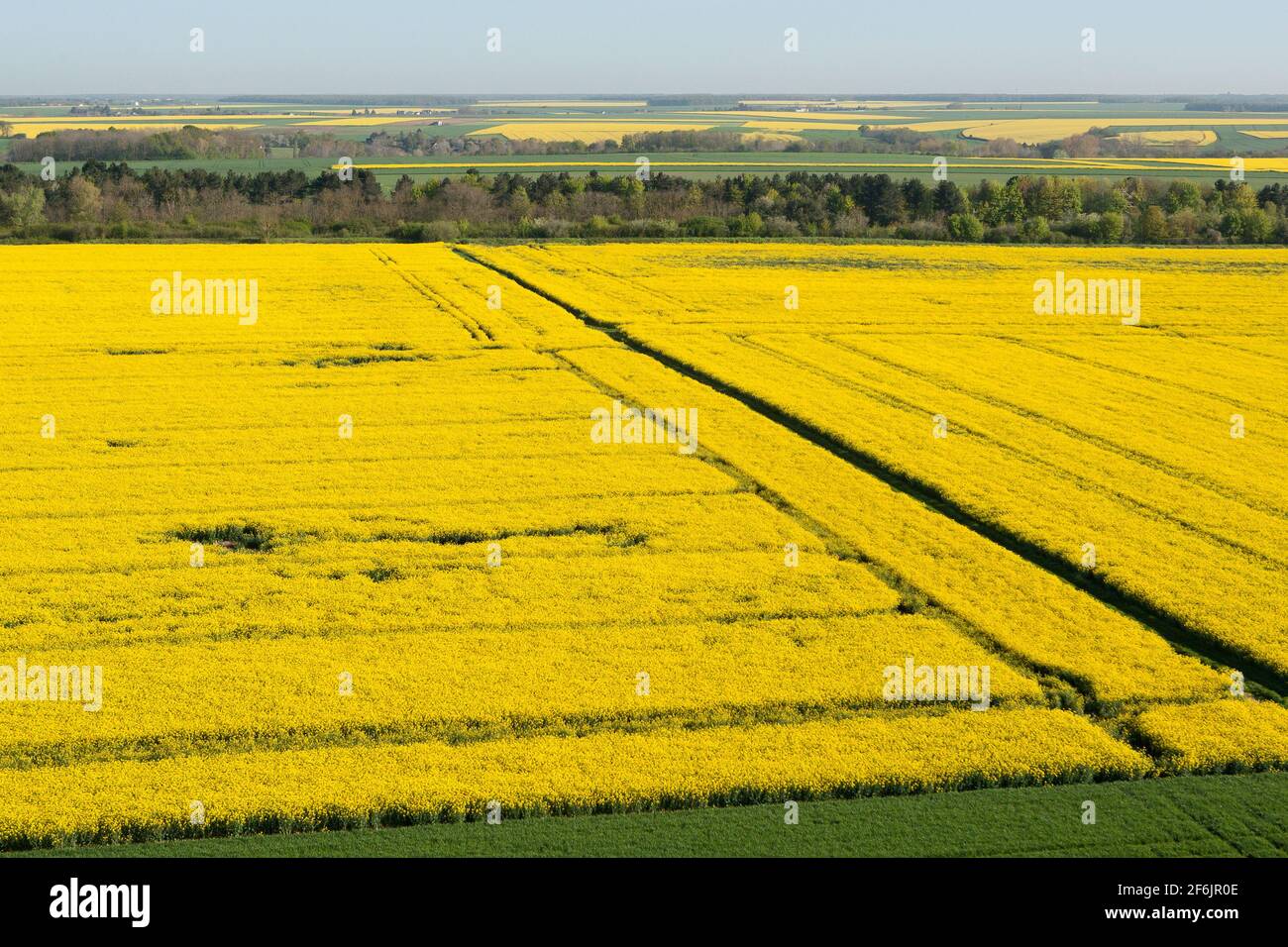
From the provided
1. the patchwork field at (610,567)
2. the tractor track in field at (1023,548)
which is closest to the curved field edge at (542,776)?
the patchwork field at (610,567)

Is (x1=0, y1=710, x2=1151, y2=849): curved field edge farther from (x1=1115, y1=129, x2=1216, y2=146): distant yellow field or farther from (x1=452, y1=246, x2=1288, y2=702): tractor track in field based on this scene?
(x1=1115, y1=129, x2=1216, y2=146): distant yellow field

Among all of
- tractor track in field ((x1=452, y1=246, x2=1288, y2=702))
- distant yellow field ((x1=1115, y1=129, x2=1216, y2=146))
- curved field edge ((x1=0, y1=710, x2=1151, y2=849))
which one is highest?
distant yellow field ((x1=1115, y1=129, x2=1216, y2=146))

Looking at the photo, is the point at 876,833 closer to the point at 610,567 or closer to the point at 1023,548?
the point at 610,567

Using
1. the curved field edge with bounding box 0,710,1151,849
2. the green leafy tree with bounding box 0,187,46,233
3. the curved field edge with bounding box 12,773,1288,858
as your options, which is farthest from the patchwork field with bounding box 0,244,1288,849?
the green leafy tree with bounding box 0,187,46,233

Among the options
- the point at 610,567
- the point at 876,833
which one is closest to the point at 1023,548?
the point at 610,567

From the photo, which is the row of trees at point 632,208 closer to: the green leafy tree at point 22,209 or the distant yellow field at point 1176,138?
the green leafy tree at point 22,209
